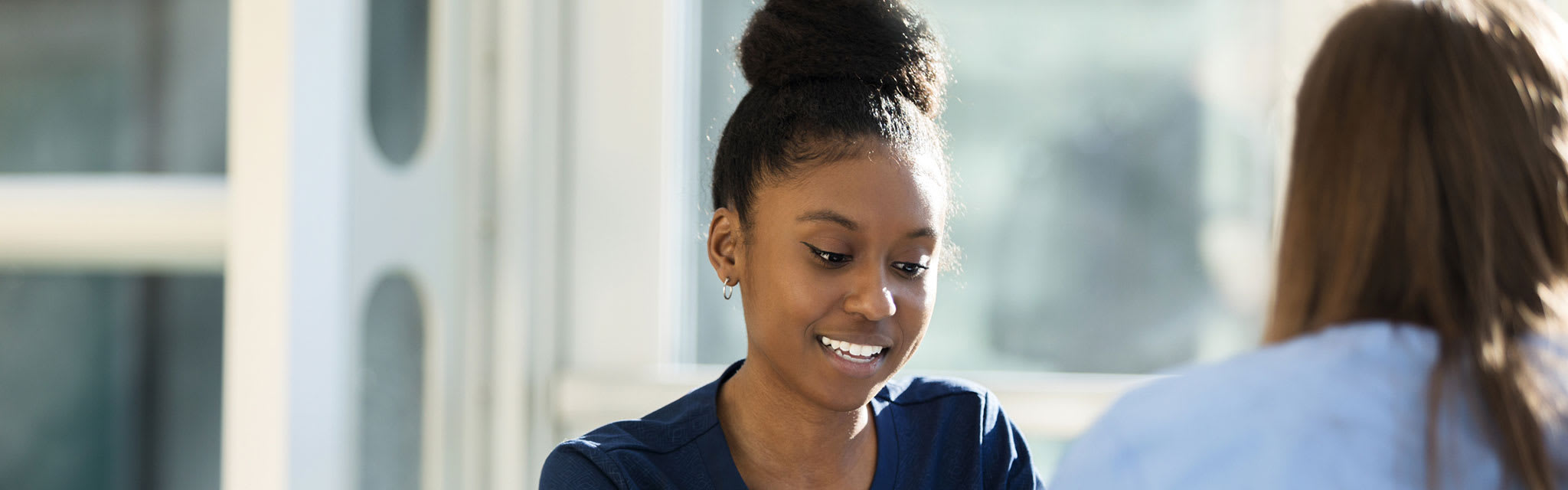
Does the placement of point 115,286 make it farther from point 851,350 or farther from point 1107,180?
point 1107,180

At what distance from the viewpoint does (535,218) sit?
2053mm

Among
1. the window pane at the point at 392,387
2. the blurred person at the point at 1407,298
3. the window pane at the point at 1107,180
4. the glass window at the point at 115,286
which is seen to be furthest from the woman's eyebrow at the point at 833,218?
the glass window at the point at 115,286

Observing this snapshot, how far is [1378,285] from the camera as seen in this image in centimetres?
68

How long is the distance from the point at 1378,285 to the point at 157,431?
5.77 ft

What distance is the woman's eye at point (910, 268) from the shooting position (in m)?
1.19

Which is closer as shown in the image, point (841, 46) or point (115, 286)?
point (841, 46)

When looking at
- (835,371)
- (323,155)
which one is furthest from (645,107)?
(835,371)

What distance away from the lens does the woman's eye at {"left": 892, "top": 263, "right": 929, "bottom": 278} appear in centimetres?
119

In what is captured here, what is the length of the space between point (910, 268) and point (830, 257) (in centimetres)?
9

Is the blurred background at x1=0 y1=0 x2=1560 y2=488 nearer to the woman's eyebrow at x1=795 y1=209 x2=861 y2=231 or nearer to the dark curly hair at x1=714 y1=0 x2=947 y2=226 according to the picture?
the dark curly hair at x1=714 y1=0 x2=947 y2=226

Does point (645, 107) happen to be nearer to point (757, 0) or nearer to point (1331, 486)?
point (757, 0)

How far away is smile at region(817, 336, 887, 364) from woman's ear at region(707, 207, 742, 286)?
0.13 meters

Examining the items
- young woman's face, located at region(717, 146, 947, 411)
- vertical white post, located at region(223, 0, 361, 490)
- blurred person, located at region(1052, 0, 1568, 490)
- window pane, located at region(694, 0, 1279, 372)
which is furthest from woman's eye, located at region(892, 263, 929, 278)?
window pane, located at region(694, 0, 1279, 372)

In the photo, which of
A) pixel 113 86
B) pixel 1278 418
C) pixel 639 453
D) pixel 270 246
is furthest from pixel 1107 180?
pixel 113 86
